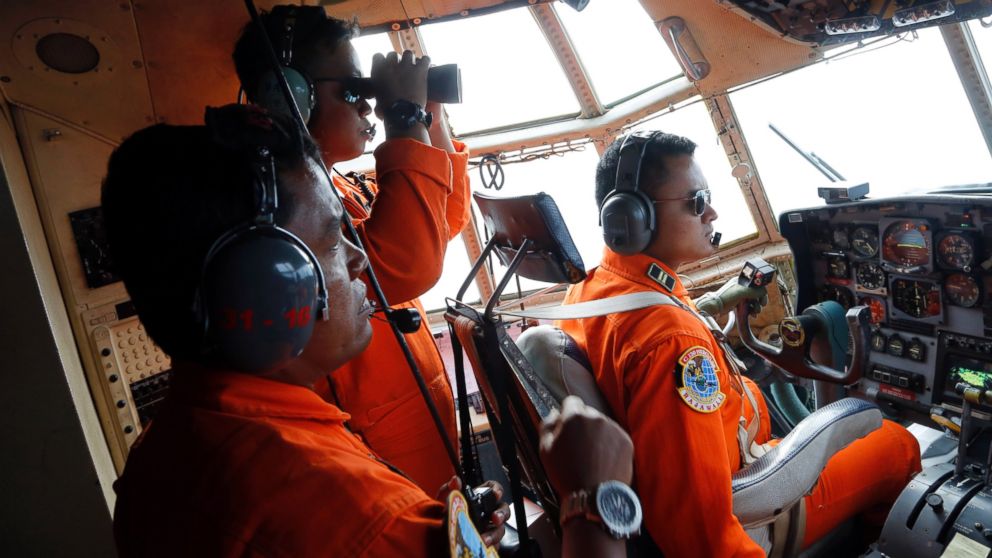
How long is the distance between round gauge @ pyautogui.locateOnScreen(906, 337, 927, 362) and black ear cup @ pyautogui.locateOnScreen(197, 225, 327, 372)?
2.28 metres

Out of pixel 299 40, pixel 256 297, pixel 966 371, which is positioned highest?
pixel 299 40

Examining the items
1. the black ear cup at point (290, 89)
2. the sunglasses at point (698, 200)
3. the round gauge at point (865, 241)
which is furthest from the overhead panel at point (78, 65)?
the round gauge at point (865, 241)

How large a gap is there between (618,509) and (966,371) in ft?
6.01

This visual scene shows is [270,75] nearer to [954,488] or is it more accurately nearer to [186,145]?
[186,145]

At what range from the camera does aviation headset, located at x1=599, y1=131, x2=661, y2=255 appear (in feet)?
5.16

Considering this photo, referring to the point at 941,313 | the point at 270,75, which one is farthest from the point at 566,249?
the point at 941,313

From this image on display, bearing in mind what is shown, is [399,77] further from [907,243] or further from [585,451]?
[907,243]

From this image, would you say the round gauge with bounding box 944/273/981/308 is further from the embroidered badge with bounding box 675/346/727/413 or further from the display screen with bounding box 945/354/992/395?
the embroidered badge with bounding box 675/346/727/413

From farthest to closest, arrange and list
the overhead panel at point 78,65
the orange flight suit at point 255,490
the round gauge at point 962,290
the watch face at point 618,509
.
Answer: the round gauge at point 962,290, the overhead panel at point 78,65, the watch face at point 618,509, the orange flight suit at point 255,490

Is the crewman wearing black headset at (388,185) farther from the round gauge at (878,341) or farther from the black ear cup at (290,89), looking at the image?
the round gauge at (878,341)

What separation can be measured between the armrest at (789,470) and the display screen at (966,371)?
68cm

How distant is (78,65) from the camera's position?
1.88 metres

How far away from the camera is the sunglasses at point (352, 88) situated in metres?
1.39

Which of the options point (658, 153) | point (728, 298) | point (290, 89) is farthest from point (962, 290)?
point (290, 89)
